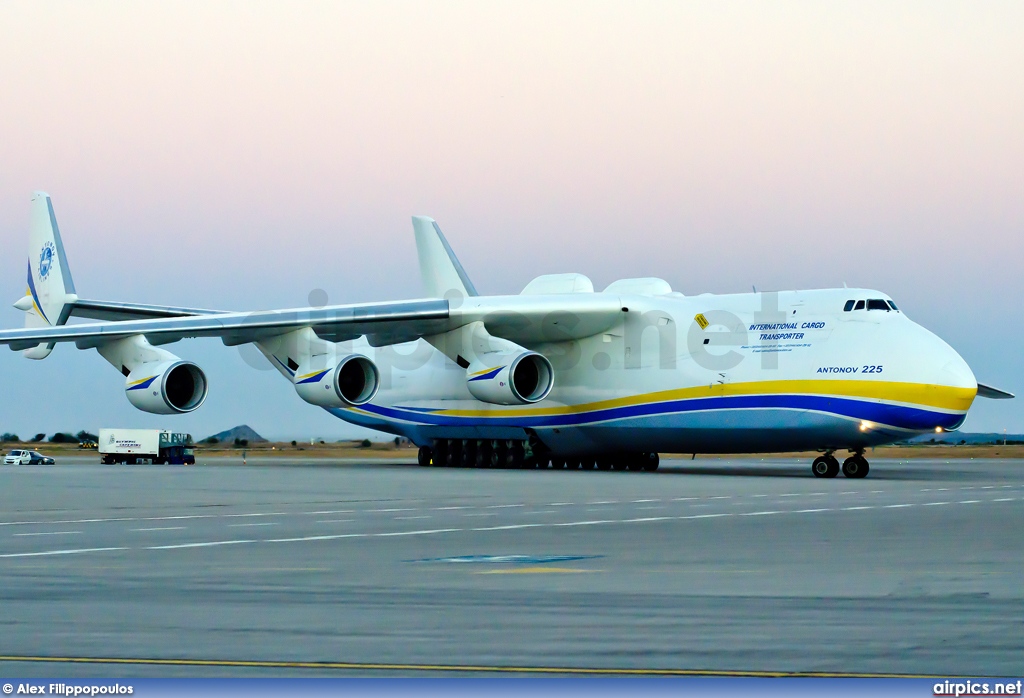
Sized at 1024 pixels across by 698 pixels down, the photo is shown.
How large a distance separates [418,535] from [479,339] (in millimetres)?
19164

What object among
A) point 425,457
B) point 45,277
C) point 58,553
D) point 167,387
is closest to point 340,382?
point 167,387

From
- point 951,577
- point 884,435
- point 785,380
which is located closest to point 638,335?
point 785,380

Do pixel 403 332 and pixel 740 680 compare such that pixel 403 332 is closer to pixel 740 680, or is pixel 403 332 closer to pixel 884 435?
pixel 884 435

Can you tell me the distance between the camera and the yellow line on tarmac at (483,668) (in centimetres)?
567

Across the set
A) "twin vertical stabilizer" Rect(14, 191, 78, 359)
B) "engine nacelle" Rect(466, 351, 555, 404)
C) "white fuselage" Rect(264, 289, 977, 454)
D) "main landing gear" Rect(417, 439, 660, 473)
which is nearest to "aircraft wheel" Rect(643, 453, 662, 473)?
"main landing gear" Rect(417, 439, 660, 473)

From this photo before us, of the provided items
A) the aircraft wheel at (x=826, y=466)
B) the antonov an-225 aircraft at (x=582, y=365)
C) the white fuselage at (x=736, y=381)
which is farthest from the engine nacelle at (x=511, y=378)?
the aircraft wheel at (x=826, y=466)

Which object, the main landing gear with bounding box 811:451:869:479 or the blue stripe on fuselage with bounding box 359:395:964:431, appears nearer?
the blue stripe on fuselage with bounding box 359:395:964:431

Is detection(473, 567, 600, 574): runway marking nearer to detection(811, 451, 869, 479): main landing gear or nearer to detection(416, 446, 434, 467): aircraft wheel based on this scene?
detection(811, 451, 869, 479): main landing gear

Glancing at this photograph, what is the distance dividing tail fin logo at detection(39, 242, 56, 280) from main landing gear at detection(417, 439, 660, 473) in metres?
12.0

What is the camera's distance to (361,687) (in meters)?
5.35

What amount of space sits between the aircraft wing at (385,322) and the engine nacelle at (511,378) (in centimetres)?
109

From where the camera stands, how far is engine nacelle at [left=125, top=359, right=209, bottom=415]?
32.5m

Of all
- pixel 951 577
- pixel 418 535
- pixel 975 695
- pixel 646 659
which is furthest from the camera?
pixel 418 535

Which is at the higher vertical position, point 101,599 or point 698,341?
point 698,341
